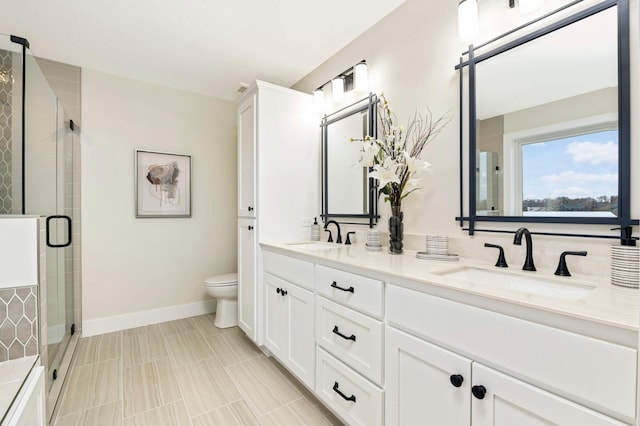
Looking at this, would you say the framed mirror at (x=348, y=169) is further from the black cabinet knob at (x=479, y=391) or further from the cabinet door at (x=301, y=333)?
the black cabinet knob at (x=479, y=391)

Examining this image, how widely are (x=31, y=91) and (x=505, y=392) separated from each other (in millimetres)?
2610

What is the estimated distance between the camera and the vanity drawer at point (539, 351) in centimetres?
66

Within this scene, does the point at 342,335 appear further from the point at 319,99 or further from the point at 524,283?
the point at 319,99

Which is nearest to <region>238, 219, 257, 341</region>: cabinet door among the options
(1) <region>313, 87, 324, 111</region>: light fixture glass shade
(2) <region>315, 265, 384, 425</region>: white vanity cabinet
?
(2) <region>315, 265, 384, 425</region>: white vanity cabinet

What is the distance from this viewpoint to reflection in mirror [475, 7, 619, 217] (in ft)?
3.62

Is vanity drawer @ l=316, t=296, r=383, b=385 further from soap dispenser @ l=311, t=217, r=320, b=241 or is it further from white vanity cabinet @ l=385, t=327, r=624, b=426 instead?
soap dispenser @ l=311, t=217, r=320, b=241

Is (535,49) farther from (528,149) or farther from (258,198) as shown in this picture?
(258,198)

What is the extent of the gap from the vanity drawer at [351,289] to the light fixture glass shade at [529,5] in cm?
133

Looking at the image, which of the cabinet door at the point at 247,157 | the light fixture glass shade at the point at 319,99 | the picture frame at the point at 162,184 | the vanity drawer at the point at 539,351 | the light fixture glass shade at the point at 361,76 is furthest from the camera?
the picture frame at the point at 162,184

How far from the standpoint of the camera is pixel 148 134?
299 centimetres

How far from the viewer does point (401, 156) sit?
1.70 meters

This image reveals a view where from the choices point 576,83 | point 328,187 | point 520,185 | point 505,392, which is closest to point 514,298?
point 505,392

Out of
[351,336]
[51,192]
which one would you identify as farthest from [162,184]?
[351,336]

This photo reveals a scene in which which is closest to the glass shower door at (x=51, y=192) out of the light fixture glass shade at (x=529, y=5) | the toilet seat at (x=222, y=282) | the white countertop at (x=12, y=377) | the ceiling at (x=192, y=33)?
the white countertop at (x=12, y=377)
